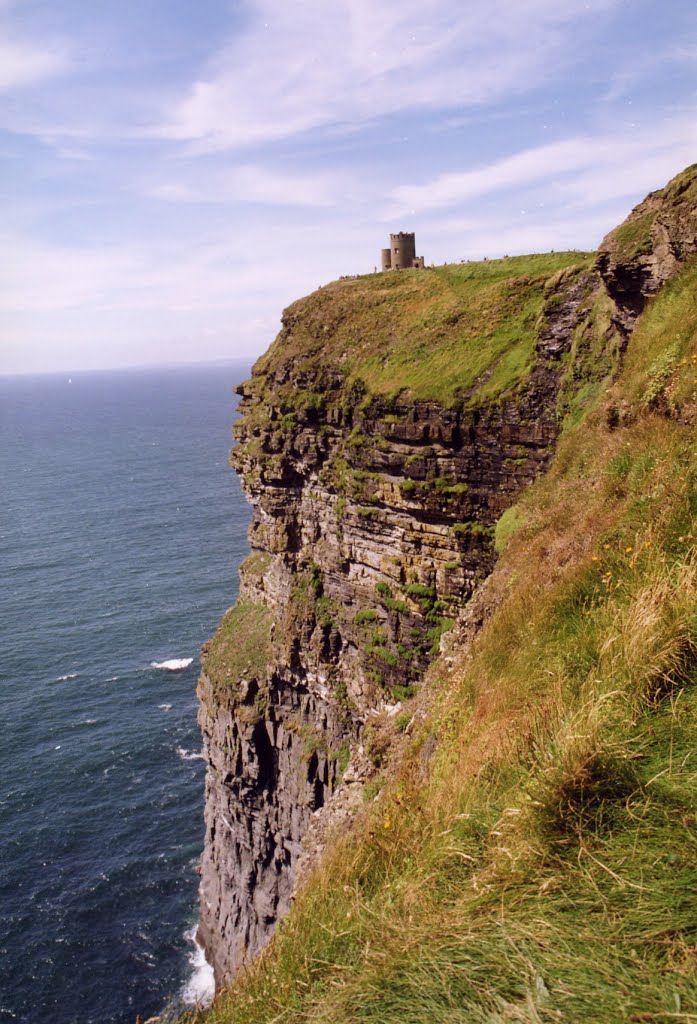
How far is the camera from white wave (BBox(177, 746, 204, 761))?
2037 inches

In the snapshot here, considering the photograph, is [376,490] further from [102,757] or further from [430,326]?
[102,757]

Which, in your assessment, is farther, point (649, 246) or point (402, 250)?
point (402, 250)

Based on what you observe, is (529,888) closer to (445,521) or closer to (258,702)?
(445,521)

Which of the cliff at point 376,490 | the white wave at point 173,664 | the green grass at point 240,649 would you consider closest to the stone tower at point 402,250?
the cliff at point 376,490

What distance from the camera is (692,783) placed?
5891 mm

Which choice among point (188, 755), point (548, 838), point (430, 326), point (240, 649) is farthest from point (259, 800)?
point (548, 838)

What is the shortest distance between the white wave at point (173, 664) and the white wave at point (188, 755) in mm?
10055

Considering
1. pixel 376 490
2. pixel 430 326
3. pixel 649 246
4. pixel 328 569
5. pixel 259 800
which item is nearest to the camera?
pixel 649 246

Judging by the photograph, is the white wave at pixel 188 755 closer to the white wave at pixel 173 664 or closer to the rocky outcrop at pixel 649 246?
the white wave at pixel 173 664

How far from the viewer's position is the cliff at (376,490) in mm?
20328

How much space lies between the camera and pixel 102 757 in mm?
50344

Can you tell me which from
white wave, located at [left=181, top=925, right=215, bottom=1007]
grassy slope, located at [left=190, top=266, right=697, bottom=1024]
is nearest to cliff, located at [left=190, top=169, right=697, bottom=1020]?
white wave, located at [left=181, top=925, right=215, bottom=1007]

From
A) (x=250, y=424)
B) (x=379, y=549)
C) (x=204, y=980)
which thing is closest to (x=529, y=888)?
(x=379, y=549)

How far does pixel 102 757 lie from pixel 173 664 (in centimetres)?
1253
